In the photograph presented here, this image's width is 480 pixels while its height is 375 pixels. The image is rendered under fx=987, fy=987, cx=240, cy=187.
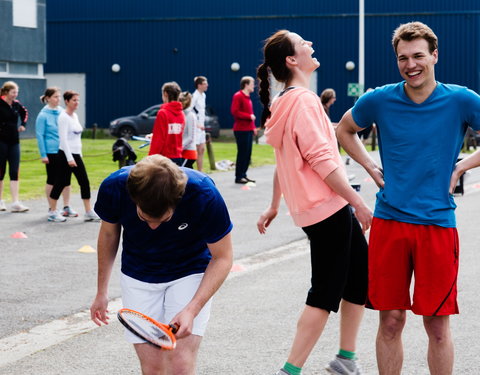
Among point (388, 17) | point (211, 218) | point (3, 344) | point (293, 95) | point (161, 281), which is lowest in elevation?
point (3, 344)

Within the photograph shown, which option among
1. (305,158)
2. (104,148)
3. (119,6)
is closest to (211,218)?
(305,158)

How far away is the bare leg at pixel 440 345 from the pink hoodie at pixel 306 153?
76 centimetres

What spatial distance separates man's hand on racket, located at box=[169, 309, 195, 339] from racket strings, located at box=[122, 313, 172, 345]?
0.12 metres

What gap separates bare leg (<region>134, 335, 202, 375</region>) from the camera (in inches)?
162

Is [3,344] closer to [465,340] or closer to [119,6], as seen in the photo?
[465,340]

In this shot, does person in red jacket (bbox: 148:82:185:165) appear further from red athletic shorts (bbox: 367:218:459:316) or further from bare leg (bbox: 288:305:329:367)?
red athletic shorts (bbox: 367:218:459:316)

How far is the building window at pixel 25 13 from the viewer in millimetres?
36094

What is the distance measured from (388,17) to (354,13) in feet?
4.76

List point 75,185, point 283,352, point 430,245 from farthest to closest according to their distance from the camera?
point 75,185 < point 283,352 < point 430,245

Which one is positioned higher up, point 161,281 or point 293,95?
point 293,95

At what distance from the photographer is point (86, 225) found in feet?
39.6

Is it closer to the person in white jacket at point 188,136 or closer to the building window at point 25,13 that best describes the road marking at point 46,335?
the person in white jacket at point 188,136

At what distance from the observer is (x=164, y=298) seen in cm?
425

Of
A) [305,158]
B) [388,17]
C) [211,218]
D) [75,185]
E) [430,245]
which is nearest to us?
[211,218]
